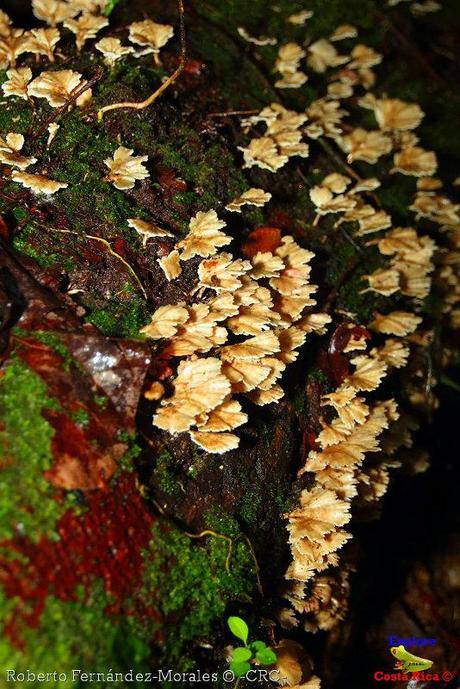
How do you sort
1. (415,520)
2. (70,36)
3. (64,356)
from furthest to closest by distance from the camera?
(415,520) → (70,36) → (64,356)

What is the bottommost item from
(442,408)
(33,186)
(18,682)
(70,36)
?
(442,408)

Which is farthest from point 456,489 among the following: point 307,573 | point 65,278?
point 65,278

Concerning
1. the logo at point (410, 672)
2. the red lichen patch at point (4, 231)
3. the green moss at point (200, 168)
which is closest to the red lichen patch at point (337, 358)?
the green moss at point (200, 168)

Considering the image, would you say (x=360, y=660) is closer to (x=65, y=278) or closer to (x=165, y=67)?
(x=65, y=278)

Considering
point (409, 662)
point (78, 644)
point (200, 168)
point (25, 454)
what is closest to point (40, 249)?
point (25, 454)

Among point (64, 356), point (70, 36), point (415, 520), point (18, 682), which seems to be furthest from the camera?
point (415, 520)

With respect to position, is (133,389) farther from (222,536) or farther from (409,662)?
(409,662)

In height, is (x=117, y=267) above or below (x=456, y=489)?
above
